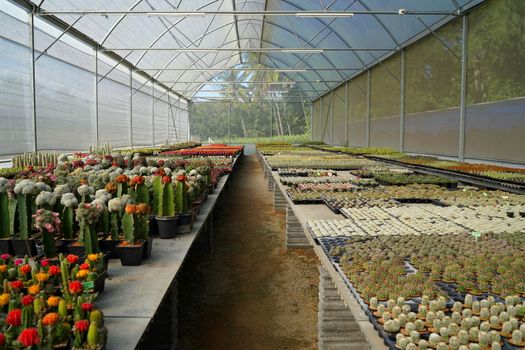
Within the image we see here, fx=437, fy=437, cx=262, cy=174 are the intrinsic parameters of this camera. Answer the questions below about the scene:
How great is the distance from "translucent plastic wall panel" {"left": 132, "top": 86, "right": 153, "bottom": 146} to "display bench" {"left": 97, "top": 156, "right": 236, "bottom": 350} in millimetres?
16814

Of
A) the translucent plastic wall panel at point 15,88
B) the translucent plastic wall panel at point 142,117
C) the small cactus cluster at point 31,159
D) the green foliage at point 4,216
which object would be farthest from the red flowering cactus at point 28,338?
the translucent plastic wall panel at point 142,117

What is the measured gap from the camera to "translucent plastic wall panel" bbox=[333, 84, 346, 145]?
21688 mm

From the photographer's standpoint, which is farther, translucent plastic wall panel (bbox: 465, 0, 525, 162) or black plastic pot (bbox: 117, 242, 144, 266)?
translucent plastic wall panel (bbox: 465, 0, 525, 162)

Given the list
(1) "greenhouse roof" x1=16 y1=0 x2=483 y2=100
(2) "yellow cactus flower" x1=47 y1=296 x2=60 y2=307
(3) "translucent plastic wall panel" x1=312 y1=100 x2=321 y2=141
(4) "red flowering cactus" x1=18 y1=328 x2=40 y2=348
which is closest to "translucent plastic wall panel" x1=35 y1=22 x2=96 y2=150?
(1) "greenhouse roof" x1=16 y1=0 x2=483 y2=100

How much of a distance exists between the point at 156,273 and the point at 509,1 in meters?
8.33

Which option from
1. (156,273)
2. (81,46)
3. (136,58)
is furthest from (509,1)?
(136,58)

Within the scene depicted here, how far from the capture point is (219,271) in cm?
505

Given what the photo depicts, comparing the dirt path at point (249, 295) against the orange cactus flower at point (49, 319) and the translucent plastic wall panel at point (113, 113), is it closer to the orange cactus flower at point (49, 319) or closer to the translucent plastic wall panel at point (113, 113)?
the orange cactus flower at point (49, 319)

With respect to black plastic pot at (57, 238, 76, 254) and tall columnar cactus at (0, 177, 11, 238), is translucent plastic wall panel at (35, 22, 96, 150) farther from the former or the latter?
black plastic pot at (57, 238, 76, 254)

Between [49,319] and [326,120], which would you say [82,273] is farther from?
[326,120]

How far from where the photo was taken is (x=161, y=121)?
25172 mm

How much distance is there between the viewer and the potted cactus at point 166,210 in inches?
131

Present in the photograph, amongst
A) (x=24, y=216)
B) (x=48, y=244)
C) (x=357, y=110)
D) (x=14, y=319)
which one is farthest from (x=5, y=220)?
(x=357, y=110)

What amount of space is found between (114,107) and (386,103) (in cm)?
965
